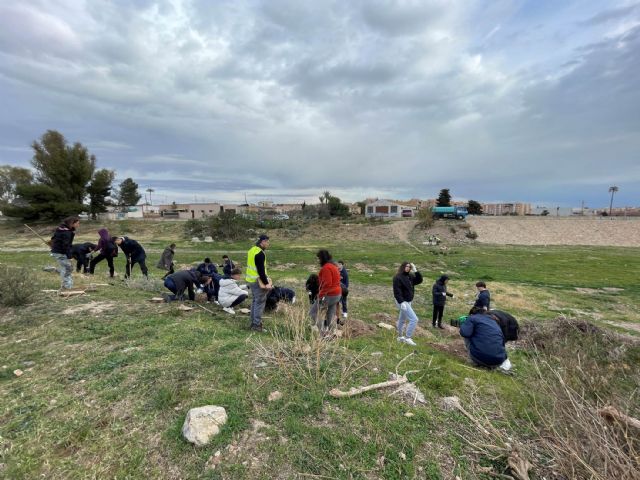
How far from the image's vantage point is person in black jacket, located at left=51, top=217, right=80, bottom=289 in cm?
697

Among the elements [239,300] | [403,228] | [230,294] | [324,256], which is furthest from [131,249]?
[403,228]

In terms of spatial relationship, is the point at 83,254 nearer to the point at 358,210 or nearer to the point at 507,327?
the point at 507,327

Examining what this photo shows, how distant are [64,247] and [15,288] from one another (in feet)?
4.93

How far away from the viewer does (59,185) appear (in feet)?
139

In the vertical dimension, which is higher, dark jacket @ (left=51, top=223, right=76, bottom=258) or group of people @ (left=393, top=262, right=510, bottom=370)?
dark jacket @ (left=51, top=223, right=76, bottom=258)

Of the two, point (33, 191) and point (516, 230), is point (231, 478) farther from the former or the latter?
point (33, 191)

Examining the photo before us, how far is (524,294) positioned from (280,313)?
1136cm

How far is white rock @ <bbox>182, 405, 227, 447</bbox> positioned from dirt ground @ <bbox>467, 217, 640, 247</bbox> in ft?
121

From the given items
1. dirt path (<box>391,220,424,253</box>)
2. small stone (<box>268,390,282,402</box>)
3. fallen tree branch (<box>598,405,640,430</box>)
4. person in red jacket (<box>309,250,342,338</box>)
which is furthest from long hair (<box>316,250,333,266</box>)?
dirt path (<box>391,220,424,253</box>)

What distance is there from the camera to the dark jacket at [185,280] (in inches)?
267

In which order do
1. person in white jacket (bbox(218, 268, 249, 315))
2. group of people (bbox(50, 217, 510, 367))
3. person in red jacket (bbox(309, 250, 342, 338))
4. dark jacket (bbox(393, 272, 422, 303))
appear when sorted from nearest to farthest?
1. group of people (bbox(50, 217, 510, 367))
2. person in red jacket (bbox(309, 250, 342, 338))
3. dark jacket (bbox(393, 272, 422, 303))
4. person in white jacket (bbox(218, 268, 249, 315))

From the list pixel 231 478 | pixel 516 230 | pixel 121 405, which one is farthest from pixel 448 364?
pixel 516 230

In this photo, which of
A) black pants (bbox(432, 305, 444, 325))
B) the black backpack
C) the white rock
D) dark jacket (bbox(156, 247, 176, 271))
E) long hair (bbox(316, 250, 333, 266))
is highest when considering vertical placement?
long hair (bbox(316, 250, 333, 266))

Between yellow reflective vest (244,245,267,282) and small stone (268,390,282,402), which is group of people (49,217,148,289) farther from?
small stone (268,390,282,402)
